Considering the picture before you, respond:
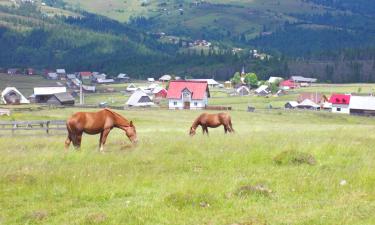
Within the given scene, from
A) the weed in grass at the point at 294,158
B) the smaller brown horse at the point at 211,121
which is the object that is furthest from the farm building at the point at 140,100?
the weed in grass at the point at 294,158

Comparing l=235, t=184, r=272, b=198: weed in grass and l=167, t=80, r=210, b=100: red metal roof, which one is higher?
l=235, t=184, r=272, b=198: weed in grass

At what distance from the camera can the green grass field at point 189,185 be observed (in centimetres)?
1366

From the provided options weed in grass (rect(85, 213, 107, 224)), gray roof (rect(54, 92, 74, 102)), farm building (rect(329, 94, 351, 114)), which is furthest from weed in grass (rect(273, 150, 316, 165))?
gray roof (rect(54, 92, 74, 102))

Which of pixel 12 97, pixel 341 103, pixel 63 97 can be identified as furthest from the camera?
pixel 63 97

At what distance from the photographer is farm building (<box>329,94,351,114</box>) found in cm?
13673

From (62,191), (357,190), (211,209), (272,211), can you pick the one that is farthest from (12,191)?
(357,190)

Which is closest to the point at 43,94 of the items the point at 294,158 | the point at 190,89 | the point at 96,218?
the point at 190,89

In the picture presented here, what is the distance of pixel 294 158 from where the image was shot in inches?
800

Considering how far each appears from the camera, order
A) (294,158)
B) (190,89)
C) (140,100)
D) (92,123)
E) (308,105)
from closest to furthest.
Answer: (294,158) < (92,123) < (190,89) < (140,100) < (308,105)

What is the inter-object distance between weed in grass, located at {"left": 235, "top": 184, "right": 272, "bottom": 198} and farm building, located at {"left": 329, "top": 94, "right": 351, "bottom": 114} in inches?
4953

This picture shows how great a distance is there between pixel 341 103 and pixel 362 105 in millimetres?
6417

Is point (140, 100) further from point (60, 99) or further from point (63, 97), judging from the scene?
point (60, 99)

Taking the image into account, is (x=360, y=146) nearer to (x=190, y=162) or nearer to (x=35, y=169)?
(x=190, y=162)

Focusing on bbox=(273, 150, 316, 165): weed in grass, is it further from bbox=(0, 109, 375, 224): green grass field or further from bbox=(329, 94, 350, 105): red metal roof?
bbox=(329, 94, 350, 105): red metal roof
